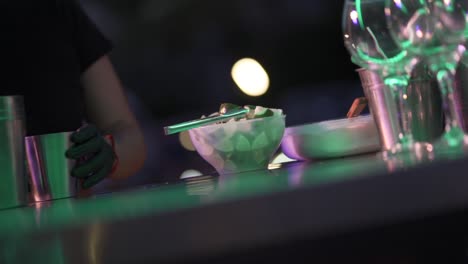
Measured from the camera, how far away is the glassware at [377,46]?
88 centimetres

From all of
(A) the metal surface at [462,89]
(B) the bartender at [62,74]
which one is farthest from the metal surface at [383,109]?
(B) the bartender at [62,74]

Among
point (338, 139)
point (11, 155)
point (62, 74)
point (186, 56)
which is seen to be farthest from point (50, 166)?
point (186, 56)

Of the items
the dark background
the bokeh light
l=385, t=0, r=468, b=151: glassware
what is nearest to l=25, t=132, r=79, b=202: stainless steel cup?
l=385, t=0, r=468, b=151: glassware

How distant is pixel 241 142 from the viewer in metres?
1.04

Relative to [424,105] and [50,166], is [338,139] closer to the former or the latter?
[424,105]

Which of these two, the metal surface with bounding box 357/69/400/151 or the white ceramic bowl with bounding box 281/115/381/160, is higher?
the metal surface with bounding box 357/69/400/151

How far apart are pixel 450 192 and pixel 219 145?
63 cm

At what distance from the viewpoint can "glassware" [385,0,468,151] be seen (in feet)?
2.54

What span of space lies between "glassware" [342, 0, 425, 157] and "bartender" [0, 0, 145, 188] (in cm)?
92

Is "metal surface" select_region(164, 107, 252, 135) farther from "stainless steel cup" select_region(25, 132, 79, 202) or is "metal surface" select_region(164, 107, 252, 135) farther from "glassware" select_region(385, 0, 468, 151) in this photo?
"glassware" select_region(385, 0, 468, 151)

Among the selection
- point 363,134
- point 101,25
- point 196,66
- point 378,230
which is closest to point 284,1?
point 196,66

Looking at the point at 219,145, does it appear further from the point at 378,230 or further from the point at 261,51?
the point at 261,51

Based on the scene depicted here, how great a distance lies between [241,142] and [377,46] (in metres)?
0.29

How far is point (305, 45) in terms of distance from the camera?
9.67ft
